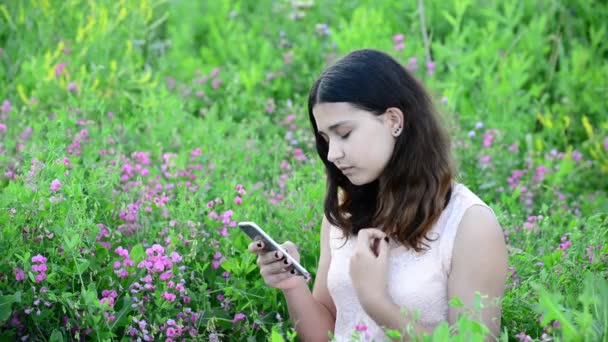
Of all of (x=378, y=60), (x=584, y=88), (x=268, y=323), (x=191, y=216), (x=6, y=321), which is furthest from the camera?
(x=584, y=88)

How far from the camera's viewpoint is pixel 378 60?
2.54 m

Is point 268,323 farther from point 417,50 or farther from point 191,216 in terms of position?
point 417,50

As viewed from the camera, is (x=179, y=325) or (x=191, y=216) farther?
(x=191, y=216)

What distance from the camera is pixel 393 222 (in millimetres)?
2555

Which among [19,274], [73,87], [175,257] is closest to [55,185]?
[19,274]

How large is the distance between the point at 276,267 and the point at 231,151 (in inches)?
61.2

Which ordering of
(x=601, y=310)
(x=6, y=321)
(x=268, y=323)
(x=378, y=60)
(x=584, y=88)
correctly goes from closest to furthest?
(x=601, y=310) < (x=378, y=60) < (x=6, y=321) < (x=268, y=323) < (x=584, y=88)

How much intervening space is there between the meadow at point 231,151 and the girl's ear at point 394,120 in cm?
54

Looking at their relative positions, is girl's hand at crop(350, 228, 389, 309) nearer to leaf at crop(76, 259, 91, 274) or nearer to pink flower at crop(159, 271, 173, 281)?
pink flower at crop(159, 271, 173, 281)

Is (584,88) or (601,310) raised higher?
(601,310)

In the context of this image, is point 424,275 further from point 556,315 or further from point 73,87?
point 73,87

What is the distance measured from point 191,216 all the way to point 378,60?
94 centimetres

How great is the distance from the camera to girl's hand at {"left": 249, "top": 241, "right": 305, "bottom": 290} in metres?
2.54

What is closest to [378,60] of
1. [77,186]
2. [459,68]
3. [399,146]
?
[399,146]
